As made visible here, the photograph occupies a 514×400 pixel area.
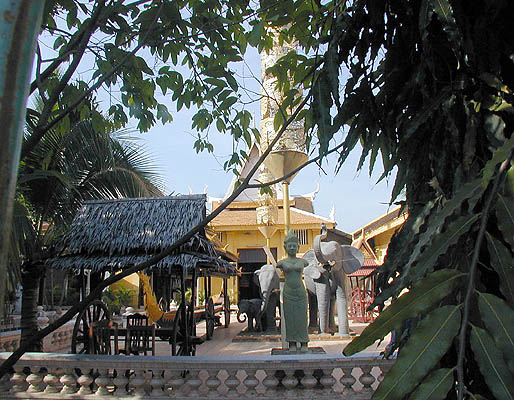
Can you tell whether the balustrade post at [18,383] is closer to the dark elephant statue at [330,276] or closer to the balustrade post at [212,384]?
the balustrade post at [212,384]

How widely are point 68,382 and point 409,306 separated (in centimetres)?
453

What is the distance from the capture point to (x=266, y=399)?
410 centimetres

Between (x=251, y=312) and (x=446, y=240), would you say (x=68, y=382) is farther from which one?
(x=251, y=312)

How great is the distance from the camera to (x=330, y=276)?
1071cm

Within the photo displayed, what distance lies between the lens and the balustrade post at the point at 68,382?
14.3 feet

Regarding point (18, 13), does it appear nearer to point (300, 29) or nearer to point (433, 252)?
point (433, 252)

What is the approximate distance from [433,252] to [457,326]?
0.22 meters

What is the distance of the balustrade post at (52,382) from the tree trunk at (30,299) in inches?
74.6

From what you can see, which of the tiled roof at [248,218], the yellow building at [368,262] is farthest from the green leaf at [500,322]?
the tiled roof at [248,218]

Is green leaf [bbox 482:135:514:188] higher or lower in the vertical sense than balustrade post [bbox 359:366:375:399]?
higher

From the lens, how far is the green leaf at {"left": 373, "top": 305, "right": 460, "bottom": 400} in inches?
26.8

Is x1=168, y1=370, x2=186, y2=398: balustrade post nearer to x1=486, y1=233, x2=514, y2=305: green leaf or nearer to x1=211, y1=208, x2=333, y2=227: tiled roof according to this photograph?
x1=486, y1=233, x2=514, y2=305: green leaf

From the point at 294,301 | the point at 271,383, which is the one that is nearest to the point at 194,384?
the point at 271,383

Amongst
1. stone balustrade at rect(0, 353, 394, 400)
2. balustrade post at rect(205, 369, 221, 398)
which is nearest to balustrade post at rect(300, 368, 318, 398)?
stone balustrade at rect(0, 353, 394, 400)
